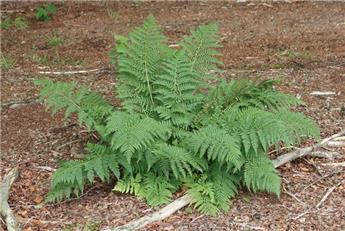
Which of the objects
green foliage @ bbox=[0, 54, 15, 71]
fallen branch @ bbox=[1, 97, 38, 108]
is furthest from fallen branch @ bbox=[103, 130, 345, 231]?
green foliage @ bbox=[0, 54, 15, 71]

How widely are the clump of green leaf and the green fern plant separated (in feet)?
15.8

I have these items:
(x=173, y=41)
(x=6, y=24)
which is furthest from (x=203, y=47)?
(x=6, y=24)

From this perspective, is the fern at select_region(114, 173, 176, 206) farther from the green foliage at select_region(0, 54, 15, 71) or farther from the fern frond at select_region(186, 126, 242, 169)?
the green foliage at select_region(0, 54, 15, 71)

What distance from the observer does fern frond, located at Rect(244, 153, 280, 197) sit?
444 cm

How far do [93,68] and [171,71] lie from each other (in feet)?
8.99

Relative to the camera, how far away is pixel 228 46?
26.5 feet

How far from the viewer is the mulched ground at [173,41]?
4.54 meters

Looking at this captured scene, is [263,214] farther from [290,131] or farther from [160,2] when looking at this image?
[160,2]

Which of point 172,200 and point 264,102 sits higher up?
point 264,102

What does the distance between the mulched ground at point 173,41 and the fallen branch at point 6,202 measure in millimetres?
66

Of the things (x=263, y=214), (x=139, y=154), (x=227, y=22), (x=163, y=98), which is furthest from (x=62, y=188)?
(x=227, y=22)

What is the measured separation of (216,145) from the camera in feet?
14.5

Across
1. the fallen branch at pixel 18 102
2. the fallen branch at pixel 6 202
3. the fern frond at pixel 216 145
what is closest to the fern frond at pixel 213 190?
the fern frond at pixel 216 145

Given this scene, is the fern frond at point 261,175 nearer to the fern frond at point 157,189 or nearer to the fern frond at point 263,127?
the fern frond at point 263,127
